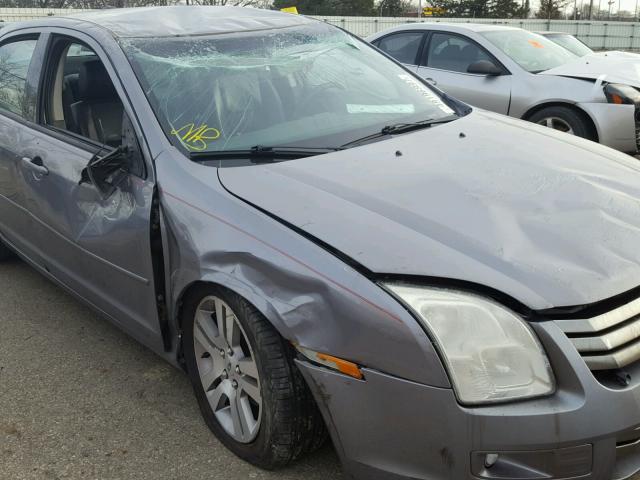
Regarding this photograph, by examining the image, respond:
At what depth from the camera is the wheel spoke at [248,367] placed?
229cm

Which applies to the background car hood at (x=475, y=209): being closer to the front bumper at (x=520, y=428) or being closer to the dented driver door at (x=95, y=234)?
the front bumper at (x=520, y=428)

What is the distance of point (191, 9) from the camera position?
3.57 meters

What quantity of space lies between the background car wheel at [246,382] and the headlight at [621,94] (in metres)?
5.33

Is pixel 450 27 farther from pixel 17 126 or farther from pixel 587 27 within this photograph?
pixel 587 27

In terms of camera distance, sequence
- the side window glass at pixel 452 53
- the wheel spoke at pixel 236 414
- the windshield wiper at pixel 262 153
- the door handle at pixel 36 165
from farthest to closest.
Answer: the side window glass at pixel 452 53, the door handle at pixel 36 165, the windshield wiper at pixel 262 153, the wheel spoke at pixel 236 414

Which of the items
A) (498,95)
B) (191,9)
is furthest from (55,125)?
(498,95)

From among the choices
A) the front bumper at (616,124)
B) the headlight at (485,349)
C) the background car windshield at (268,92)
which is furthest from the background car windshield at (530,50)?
the headlight at (485,349)

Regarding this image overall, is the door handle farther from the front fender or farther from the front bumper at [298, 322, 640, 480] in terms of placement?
the front bumper at [298, 322, 640, 480]

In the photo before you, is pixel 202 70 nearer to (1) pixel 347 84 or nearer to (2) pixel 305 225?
(1) pixel 347 84

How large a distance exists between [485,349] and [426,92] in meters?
2.00

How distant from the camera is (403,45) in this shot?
7965 millimetres

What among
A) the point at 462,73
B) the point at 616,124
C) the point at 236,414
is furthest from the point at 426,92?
the point at 462,73

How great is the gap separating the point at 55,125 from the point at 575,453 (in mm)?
2836

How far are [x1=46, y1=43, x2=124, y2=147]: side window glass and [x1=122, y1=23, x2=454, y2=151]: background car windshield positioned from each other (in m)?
0.23
